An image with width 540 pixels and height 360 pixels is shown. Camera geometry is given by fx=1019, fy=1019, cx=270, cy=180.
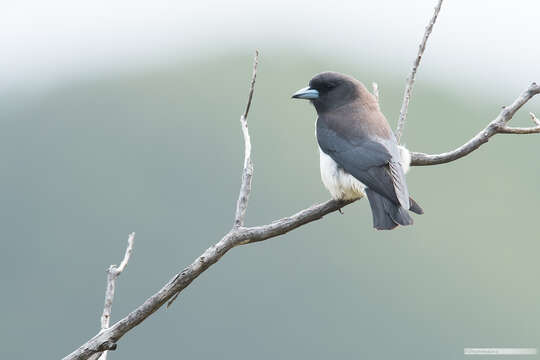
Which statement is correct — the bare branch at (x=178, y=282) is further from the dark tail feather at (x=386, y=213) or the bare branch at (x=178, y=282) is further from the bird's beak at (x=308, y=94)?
the bird's beak at (x=308, y=94)

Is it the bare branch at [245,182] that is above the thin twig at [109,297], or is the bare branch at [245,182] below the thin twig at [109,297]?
above

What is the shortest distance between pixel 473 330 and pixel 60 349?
1412 inches

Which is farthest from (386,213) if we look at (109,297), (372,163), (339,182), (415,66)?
(109,297)

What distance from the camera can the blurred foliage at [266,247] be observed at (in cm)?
9025

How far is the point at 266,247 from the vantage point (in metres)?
99.3

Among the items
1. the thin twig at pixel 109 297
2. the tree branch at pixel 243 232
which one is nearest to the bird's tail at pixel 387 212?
the tree branch at pixel 243 232

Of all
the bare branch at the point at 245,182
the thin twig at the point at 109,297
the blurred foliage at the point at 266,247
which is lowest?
the blurred foliage at the point at 266,247

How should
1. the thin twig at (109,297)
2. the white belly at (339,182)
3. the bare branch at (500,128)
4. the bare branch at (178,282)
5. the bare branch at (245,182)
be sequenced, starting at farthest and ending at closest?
1. the white belly at (339,182)
2. the bare branch at (500,128)
3. the bare branch at (245,182)
4. the thin twig at (109,297)
5. the bare branch at (178,282)

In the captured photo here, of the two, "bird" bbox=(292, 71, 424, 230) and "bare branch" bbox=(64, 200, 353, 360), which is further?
"bird" bbox=(292, 71, 424, 230)

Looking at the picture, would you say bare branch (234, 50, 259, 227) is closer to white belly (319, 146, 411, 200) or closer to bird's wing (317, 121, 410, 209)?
white belly (319, 146, 411, 200)

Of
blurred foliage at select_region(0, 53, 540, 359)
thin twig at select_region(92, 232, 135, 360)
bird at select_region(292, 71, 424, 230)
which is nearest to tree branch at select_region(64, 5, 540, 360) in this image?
thin twig at select_region(92, 232, 135, 360)

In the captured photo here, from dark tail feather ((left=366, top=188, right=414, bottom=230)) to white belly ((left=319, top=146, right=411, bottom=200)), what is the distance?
0.12 metres

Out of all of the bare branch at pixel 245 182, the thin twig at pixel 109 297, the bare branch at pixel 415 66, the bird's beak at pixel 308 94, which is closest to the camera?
the thin twig at pixel 109 297

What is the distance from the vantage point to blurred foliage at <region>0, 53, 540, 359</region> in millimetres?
90250
